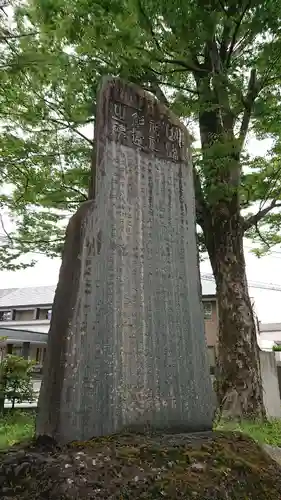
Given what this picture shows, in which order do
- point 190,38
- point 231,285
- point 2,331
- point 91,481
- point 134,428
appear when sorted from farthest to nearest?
point 2,331
point 231,285
point 190,38
point 134,428
point 91,481

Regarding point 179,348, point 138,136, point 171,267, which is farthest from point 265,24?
point 179,348

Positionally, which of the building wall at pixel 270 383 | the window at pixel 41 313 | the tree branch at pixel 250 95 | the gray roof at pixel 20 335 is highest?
the tree branch at pixel 250 95

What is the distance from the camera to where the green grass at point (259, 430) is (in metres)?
4.84

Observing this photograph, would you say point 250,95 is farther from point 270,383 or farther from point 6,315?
point 6,315

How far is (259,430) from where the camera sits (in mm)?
5445

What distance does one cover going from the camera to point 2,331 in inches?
609

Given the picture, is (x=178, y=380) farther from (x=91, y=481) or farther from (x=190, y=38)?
(x=190, y=38)

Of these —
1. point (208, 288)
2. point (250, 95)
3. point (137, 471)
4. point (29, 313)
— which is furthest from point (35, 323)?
point (137, 471)

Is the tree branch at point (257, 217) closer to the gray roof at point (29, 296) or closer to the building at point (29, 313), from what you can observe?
the gray roof at point (29, 296)

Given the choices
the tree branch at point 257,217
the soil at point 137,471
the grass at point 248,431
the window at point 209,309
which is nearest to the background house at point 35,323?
the window at point 209,309

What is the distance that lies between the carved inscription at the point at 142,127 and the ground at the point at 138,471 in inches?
114

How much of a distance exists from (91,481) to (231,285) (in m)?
5.17

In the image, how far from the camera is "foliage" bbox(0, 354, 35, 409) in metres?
9.10

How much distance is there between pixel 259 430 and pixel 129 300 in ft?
11.1
